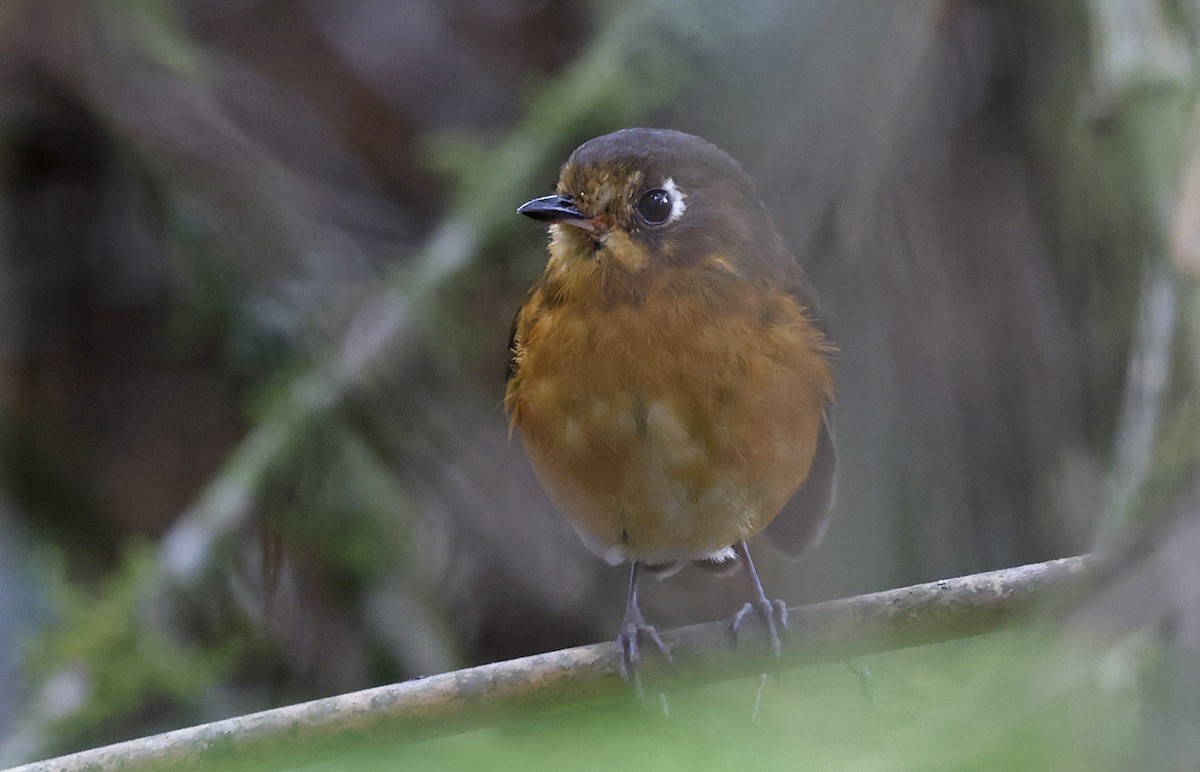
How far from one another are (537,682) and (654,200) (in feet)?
3.85

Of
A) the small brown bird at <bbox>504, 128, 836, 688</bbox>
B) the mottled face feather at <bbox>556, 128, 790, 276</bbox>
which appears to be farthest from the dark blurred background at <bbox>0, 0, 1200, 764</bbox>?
the mottled face feather at <bbox>556, 128, 790, 276</bbox>

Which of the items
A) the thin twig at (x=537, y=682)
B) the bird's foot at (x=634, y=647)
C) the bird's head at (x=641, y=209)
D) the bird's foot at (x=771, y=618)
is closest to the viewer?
the thin twig at (x=537, y=682)

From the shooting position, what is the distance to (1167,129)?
3736 millimetres

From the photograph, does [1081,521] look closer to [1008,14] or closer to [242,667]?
[1008,14]

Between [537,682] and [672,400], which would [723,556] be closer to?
[672,400]

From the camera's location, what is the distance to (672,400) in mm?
3047

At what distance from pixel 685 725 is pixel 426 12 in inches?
200

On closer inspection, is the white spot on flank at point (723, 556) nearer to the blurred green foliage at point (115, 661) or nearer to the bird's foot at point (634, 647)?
the bird's foot at point (634, 647)

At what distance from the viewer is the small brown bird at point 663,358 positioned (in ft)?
10.1

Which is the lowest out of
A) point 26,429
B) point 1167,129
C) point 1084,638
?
point 26,429

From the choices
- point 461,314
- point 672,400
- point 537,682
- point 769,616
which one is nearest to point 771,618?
point 769,616

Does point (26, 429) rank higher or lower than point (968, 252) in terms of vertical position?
lower

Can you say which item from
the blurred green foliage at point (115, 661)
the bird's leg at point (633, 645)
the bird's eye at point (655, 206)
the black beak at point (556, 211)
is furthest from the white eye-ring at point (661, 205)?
the blurred green foliage at point (115, 661)

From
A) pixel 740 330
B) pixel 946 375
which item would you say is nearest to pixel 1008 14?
pixel 946 375
